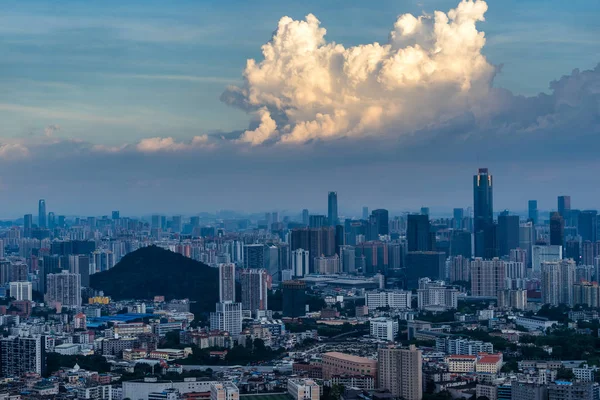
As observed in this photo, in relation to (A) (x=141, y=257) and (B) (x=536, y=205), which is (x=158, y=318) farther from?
(B) (x=536, y=205)

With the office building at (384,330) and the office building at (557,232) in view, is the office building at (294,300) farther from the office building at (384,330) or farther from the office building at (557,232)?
the office building at (557,232)

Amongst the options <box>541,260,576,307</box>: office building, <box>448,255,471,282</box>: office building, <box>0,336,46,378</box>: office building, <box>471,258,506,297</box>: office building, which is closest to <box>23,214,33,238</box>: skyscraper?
<box>448,255,471,282</box>: office building

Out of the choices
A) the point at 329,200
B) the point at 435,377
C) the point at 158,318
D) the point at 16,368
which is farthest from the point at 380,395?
the point at 329,200

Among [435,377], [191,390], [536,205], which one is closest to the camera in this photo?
[191,390]

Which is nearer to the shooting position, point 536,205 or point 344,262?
point 344,262

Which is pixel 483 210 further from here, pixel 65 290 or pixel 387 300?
pixel 65 290

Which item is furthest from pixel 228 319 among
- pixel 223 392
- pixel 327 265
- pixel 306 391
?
pixel 327 265
